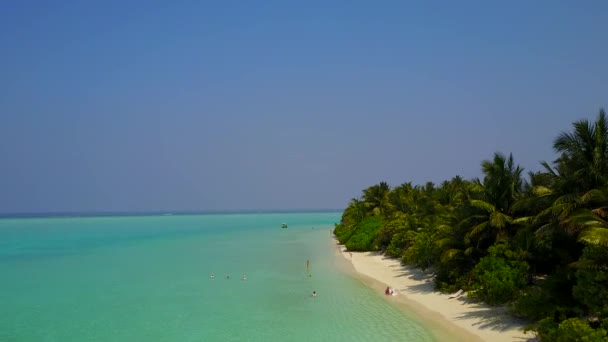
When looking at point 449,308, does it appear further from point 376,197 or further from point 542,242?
point 376,197

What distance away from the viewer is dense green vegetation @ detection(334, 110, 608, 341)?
46.7 ft

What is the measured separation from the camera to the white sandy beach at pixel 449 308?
17.7 m

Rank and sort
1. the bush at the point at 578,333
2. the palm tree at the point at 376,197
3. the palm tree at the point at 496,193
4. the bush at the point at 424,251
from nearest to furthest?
the bush at the point at 578,333 < the palm tree at the point at 496,193 < the bush at the point at 424,251 < the palm tree at the point at 376,197

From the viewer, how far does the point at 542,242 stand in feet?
66.1

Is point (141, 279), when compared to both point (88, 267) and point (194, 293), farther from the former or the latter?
point (88, 267)

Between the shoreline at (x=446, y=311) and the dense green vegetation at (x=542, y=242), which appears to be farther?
the shoreline at (x=446, y=311)

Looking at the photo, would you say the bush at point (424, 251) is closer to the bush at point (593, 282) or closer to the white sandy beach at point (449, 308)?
the white sandy beach at point (449, 308)

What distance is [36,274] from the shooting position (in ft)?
132

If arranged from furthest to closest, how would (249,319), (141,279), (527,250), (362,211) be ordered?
(362,211), (141,279), (249,319), (527,250)

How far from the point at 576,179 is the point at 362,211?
42.5m

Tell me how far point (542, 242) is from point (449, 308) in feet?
17.6

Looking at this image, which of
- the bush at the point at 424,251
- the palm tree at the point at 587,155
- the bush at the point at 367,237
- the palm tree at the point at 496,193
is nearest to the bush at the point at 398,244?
the bush at the point at 367,237

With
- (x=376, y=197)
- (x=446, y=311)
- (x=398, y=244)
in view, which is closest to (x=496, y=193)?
(x=446, y=311)

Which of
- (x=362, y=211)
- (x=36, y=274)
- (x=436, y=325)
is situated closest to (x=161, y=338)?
(x=436, y=325)
